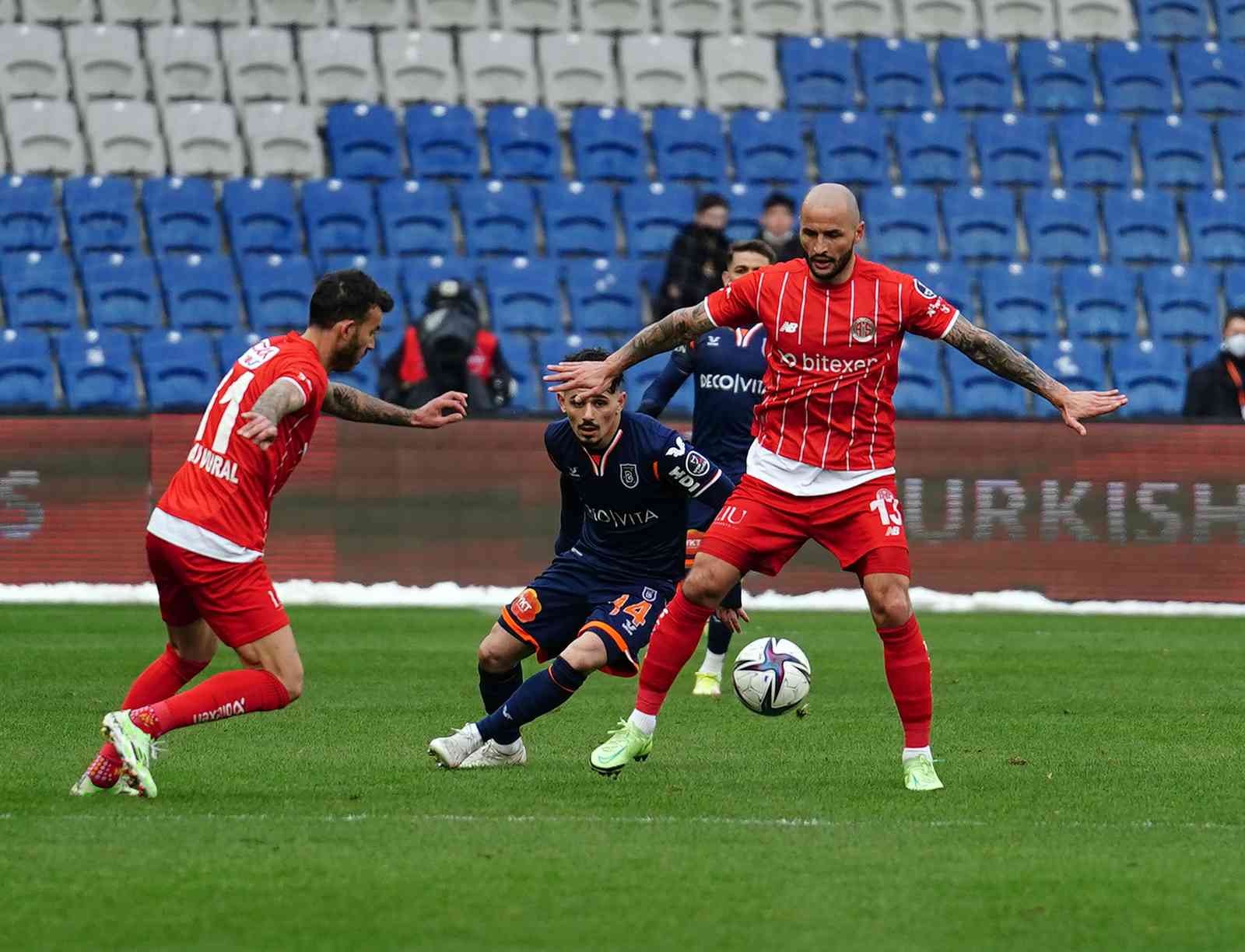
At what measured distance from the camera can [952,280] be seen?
66.3 ft

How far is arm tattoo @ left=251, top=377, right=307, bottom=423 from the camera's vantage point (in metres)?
7.01

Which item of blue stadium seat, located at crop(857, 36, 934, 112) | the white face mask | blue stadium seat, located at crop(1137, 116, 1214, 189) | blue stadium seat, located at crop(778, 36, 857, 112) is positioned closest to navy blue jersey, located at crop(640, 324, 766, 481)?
the white face mask

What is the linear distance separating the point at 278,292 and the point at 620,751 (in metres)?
12.3

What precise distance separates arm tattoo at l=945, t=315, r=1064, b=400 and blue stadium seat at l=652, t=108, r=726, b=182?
533 inches

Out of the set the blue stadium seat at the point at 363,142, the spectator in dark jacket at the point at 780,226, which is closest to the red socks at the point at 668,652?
the spectator in dark jacket at the point at 780,226

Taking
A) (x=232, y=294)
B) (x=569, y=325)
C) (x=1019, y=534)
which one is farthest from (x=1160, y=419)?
(x=232, y=294)

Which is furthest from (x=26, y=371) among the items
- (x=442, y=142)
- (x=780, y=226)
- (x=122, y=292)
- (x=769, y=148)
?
(x=769, y=148)

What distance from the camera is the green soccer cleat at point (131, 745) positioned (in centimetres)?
700

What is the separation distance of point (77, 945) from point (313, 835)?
1.46m

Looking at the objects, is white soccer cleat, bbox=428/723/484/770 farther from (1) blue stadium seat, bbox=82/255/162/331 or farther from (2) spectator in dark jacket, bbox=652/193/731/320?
(1) blue stadium seat, bbox=82/255/162/331

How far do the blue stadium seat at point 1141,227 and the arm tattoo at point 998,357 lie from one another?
46.0 ft

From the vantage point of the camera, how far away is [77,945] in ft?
16.8

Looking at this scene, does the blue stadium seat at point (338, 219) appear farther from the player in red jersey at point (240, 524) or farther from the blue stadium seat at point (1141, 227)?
the player in red jersey at point (240, 524)

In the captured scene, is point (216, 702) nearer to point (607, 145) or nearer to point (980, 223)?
point (607, 145)
